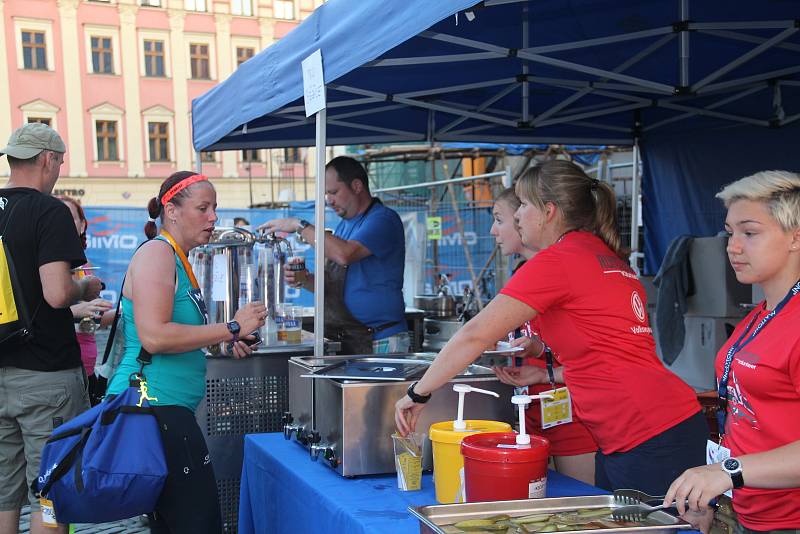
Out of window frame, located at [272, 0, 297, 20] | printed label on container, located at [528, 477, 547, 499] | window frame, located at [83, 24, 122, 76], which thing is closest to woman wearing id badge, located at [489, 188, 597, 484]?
printed label on container, located at [528, 477, 547, 499]

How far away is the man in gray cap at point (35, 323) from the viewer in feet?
9.53

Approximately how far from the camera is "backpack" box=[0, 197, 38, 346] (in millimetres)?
2863

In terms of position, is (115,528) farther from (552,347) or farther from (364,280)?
(552,347)

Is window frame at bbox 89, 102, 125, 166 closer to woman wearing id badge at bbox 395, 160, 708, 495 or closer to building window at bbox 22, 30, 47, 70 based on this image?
building window at bbox 22, 30, 47, 70

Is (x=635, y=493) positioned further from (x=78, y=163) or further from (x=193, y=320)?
(x=78, y=163)

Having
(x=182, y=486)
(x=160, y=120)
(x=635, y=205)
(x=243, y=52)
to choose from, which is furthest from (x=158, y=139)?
(x=182, y=486)

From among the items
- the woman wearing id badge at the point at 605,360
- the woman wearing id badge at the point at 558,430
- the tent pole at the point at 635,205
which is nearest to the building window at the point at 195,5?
the tent pole at the point at 635,205

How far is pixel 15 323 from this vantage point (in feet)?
9.47

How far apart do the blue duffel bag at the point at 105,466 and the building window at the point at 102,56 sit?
31482mm

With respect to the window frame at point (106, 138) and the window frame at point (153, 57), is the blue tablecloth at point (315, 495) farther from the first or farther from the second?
the window frame at point (153, 57)

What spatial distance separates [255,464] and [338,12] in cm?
169

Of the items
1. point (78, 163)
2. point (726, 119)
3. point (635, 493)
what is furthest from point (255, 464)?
point (78, 163)

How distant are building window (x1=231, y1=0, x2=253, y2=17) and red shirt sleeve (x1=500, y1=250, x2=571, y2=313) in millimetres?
33815

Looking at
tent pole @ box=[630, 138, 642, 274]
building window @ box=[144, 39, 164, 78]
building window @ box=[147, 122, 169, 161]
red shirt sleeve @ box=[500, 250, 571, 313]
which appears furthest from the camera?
building window @ box=[147, 122, 169, 161]
